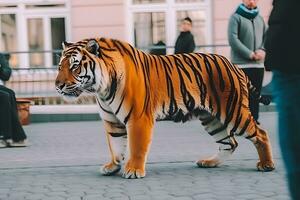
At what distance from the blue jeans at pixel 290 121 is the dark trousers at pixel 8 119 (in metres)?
6.83

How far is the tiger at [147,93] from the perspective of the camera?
630cm

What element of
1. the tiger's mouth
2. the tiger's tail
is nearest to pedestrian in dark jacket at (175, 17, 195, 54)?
the tiger's tail

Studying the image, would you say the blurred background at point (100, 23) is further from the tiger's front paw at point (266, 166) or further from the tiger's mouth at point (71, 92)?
the tiger's mouth at point (71, 92)

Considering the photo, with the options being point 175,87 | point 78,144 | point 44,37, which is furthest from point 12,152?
point 44,37

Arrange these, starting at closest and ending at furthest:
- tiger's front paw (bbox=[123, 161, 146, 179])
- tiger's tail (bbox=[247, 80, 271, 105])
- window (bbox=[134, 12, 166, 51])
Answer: tiger's front paw (bbox=[123, 161, 146, 179])
tiger's tail (bbox=[247, 80, 271, 105])
window (bbox=[134, 12, 166, 51])

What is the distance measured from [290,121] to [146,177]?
10.9 feet

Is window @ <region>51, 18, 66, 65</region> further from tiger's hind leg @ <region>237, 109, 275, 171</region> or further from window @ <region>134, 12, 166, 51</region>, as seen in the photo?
tiger's hind leg @ <region>237, 109, 275, 171</region>

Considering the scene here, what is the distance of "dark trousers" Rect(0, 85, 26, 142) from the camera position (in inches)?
379

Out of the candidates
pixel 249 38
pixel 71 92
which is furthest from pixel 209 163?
pixel 249 38

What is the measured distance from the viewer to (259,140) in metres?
6.67

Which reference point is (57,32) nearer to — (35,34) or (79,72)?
(35,34)

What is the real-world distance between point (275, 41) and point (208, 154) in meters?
4.86

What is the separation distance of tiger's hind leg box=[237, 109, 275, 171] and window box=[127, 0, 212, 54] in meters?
9.87

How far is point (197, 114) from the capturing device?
22.6 feet
